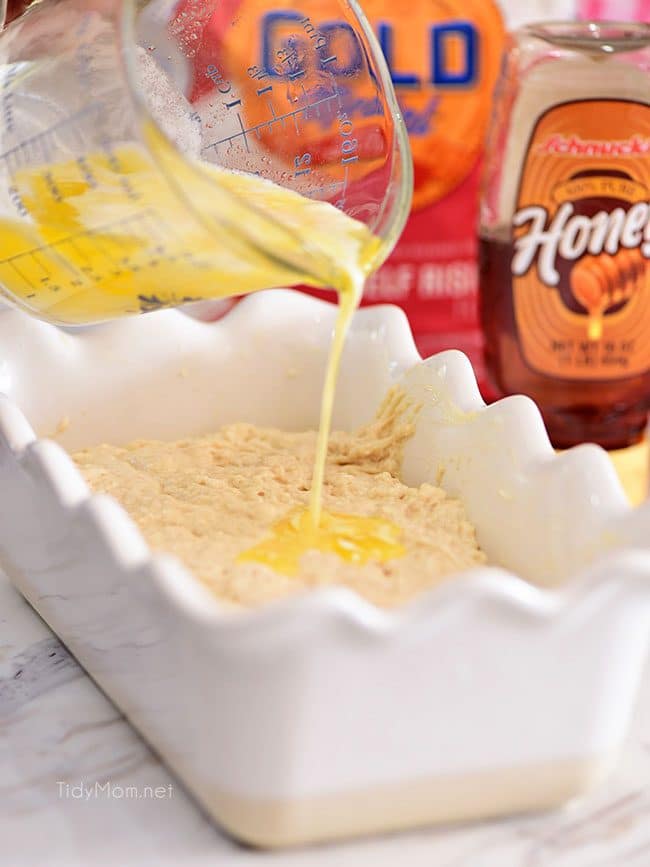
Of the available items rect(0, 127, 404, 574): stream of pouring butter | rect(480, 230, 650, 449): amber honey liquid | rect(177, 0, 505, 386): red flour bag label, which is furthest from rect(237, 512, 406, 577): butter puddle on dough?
rect(177, 0, 505, 386): red flour bag label

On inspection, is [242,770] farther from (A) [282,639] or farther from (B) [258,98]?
(B) [258,98]

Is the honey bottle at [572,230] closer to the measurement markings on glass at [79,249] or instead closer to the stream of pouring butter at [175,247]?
the stream of pouring butter at [175,247]

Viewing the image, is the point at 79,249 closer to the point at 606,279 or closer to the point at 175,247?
the point at 175,247

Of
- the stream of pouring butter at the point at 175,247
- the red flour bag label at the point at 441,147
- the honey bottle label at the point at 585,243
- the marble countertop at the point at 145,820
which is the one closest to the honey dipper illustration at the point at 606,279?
the honey bottle label at the point at 585,243

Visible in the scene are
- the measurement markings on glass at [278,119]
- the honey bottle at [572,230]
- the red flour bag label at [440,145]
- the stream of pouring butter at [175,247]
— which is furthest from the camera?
the red flour bag label at [440,145]

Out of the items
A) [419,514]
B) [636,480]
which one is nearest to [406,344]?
[419,514]

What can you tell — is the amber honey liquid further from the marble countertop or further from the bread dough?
the marble countertop
